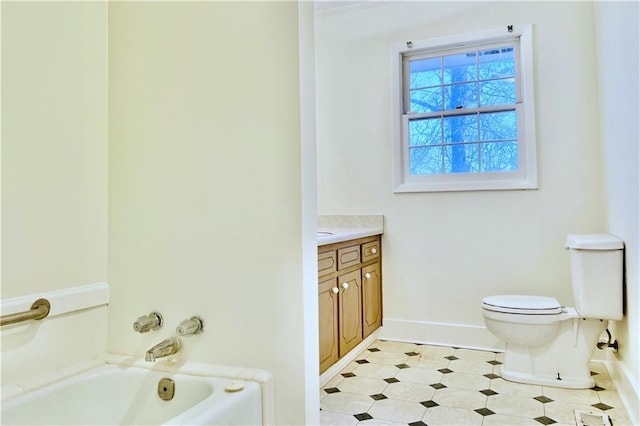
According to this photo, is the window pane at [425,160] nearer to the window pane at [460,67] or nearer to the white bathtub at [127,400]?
the window pane at [460,67]

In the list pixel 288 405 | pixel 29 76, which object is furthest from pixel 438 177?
pixel 29 76

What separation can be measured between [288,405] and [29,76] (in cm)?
146

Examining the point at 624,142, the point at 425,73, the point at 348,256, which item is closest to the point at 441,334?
the point at 348,256

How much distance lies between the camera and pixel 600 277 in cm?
237

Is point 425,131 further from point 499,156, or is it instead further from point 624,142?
point 624,142

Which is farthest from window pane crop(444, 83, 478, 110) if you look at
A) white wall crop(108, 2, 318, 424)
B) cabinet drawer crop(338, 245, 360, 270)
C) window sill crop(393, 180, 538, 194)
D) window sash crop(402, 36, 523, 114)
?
white wall crop(108, 2, 318, 424)

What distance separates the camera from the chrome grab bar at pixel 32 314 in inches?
56.2

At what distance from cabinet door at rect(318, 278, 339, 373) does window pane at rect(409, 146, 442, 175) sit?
129 cm

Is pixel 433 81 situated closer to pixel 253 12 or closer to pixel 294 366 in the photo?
pixel 253 12

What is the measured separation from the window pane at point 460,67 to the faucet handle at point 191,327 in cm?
262

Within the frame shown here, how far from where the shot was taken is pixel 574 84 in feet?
9.64

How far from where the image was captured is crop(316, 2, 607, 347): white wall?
295 centimetres

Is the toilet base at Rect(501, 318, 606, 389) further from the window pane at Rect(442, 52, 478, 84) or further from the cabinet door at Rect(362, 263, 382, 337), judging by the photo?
the window pane at Rect(442, 52, 478, 84)

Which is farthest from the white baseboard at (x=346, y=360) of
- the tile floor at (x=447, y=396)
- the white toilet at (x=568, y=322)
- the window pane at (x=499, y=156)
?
the window pane at (x=499, y=156)
